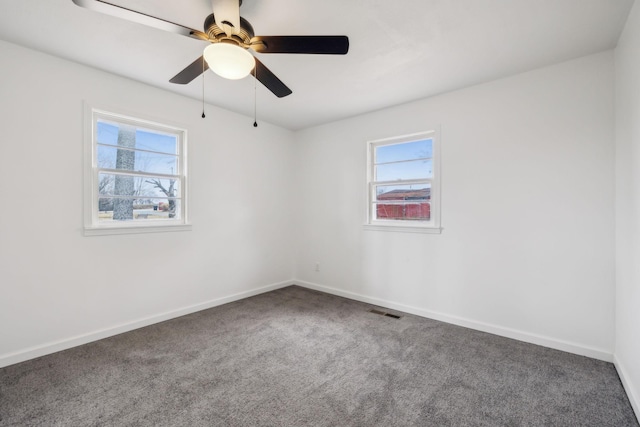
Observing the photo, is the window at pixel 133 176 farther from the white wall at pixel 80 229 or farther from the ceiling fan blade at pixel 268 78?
the ceiling fan blade at pixel 268 78

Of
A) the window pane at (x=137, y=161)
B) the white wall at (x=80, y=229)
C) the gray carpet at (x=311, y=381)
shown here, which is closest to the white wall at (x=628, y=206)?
the gray carpet at (x=311, y=381)

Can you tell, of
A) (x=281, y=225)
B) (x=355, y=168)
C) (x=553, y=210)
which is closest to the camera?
(x=553, y=210)

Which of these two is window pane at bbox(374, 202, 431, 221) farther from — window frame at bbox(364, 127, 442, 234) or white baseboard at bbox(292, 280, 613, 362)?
white baseboard at bbox(292, 280, 613, 362)

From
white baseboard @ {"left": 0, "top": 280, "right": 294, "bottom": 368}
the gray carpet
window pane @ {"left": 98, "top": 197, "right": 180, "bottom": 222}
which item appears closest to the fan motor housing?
window pane @ {"left": 98, "top": 197, "right": 180, "bottom": 222}

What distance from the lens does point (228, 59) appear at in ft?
5.42

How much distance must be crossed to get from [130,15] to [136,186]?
6.72ft

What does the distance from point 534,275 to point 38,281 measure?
4.46 metres

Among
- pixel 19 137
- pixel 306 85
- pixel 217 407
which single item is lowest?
pixel 217 407

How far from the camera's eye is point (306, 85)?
10.1 ft

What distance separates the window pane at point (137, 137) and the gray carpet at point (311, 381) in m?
1.98

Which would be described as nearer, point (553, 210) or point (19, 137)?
point (19, 137)

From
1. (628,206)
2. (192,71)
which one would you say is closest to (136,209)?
(192,71)

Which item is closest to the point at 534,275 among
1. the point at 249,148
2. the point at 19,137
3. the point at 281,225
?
the point at 281,225

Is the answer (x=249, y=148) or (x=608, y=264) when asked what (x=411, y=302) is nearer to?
(x=608, y=264)
